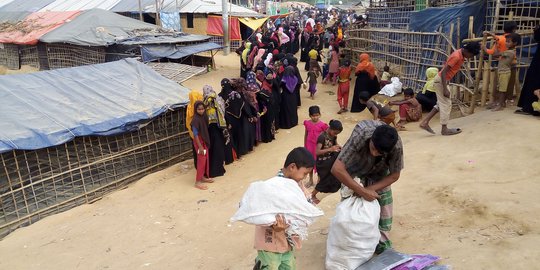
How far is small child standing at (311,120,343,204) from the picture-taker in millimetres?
4863

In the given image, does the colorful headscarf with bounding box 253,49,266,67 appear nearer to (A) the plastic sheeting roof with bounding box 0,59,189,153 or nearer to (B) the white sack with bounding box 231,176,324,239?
(A) the plastic sheeting roof with bounding box 0,59,189,153

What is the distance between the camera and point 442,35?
360 inches

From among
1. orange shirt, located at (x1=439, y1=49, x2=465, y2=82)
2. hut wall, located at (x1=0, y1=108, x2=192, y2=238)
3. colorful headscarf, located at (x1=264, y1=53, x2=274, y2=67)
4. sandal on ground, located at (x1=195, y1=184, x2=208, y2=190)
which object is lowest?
sandal on ground, located at (x1=195, y1=184, x2=208, y2=190)

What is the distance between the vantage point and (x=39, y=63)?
58.5 ft

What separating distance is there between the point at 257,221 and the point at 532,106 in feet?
18.7

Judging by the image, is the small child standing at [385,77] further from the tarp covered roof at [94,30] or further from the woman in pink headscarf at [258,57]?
the tarp covered roof at [94,30]

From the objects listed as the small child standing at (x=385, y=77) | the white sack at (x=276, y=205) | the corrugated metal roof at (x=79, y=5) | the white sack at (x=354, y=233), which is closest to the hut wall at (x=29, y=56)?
the corrugated metal roof at (x=79, y=5)

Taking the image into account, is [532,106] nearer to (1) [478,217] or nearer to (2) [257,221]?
(1) [478,217]

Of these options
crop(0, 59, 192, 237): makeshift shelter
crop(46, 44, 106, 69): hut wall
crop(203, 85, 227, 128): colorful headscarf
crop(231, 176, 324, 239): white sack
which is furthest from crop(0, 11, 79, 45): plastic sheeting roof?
crop(231, 176, 324, 239): white sack

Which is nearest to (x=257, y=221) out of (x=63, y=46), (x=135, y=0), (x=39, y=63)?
(x=63, y=46)

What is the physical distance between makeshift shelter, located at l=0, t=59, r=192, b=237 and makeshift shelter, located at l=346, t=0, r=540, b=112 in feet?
18.2

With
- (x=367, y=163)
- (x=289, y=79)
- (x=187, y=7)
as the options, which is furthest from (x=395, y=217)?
(x=187, y=7)

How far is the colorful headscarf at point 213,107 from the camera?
672 cm

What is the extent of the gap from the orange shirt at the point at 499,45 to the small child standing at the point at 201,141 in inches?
185
